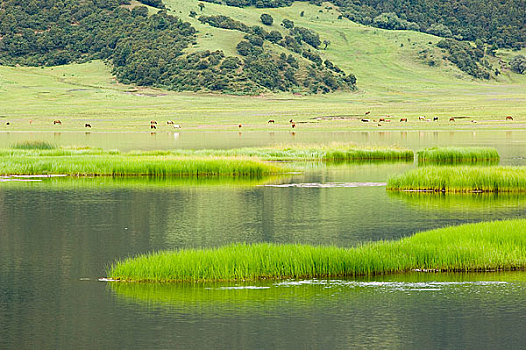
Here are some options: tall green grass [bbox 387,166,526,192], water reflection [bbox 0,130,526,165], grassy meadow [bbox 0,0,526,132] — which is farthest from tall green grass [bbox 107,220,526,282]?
grassy meadow [bbox 0,0,526,132]

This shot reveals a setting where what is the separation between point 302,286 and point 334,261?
4.90ft

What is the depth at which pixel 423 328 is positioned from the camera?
1814 cm

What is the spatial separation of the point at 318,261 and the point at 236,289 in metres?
2.47

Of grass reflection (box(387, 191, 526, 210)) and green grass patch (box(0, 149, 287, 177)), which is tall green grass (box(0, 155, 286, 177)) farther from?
grass reflection (box(387, 191, 526, 210))

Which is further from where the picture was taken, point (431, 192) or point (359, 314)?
point (431, 192)

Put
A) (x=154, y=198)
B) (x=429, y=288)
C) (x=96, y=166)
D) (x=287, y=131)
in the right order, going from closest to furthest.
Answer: (x=429, y=288) < (x=154, y=198) < (x=96, y=166) < (x=287, y=131)

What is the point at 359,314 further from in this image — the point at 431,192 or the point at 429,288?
the point at 431,192

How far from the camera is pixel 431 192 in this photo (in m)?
41.1

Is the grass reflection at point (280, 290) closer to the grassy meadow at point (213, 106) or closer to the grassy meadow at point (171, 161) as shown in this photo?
the grassy meadow at point (171, 161)

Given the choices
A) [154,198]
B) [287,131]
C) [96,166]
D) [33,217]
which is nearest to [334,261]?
[33,217]

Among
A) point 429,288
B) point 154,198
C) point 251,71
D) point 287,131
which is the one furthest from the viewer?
point 251,71

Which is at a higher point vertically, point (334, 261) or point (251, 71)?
point (251, 71)

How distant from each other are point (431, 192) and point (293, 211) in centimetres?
830

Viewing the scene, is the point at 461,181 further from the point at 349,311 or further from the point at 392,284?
the point at 349,311
